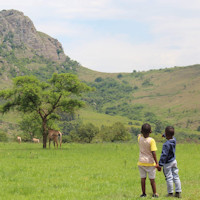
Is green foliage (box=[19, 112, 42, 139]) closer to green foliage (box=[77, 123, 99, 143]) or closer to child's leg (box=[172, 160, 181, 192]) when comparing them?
green foliage (box=[77, 123, 99, 143])

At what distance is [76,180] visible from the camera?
1356cm

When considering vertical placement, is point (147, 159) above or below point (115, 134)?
above

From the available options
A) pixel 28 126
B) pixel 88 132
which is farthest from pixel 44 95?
pixel 28 126

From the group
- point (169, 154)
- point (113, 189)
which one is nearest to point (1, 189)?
point (113, 189)

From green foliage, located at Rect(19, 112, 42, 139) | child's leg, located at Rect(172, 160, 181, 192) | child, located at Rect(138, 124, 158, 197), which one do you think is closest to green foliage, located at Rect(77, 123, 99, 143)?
green foliage, located at Rect(19, 112, 42, 139)

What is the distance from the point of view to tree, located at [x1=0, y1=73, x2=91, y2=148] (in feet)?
116

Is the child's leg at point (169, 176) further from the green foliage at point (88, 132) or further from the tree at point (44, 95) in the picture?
the green foliage at point (88, 132)

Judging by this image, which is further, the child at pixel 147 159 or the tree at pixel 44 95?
the tree at pixel 44 95

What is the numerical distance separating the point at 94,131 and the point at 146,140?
61.0m

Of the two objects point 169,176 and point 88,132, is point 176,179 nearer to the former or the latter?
point 169,176

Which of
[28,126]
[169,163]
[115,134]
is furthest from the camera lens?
[115,134]

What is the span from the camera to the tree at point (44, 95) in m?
35.3

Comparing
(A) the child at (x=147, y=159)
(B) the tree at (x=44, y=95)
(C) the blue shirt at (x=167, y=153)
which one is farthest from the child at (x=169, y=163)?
(B) the tree at (x=44, y=95)

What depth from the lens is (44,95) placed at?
36438 millimetres
